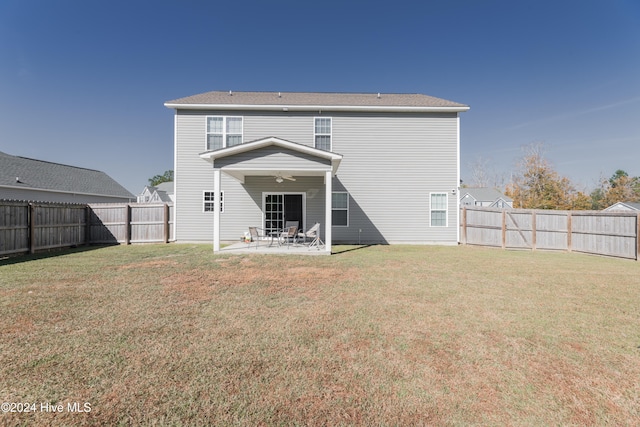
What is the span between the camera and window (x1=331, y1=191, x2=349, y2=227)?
12594 mm

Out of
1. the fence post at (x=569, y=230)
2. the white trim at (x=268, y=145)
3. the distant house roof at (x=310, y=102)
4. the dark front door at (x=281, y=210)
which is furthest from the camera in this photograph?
the dark front door at (x=281, y=210)

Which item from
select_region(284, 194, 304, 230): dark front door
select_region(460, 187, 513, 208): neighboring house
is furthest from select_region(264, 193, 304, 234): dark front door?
select_region(460, 187, 513, 208): neighboring house

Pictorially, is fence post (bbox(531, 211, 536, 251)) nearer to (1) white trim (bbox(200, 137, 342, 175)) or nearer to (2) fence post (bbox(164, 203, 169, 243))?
(1) white trim (bbox(200, 137, 342, 175))

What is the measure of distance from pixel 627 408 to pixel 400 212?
10.7 meters

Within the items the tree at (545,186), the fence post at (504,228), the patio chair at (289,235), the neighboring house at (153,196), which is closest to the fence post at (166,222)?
the patio chair at (289,235)

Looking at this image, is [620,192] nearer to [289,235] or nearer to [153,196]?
[289,235]

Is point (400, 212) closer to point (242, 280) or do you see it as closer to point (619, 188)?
point (242, 280)

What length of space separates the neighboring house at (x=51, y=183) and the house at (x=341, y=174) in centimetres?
1584

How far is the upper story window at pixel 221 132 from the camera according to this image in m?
12.4

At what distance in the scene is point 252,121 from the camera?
12484 mm

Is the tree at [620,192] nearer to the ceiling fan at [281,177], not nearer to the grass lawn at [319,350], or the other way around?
the grass lawn at [319,350]

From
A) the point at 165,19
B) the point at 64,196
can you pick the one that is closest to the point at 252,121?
the point at 165,19

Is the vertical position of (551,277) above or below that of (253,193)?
below

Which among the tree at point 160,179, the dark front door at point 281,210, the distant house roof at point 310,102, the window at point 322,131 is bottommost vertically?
the dark front door at point 281,210
